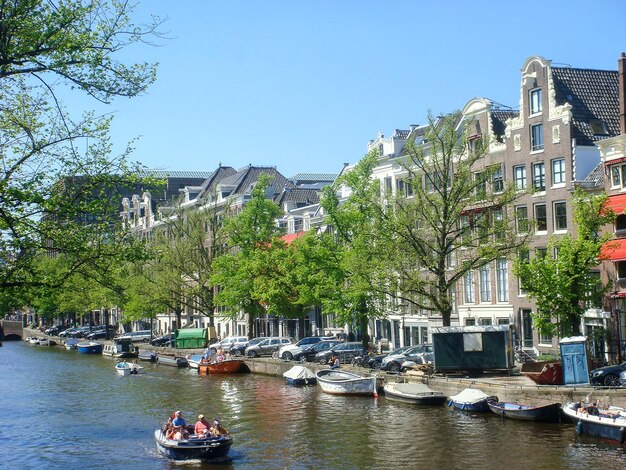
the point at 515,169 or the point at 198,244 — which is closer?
the point at 515,169

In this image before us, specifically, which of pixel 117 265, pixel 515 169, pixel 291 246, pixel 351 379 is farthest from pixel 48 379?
pixel 117 265

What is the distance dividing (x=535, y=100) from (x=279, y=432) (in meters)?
34.8

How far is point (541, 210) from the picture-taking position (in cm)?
6556

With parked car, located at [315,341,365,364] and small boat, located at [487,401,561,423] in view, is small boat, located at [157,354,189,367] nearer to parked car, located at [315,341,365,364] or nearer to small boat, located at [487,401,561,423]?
parked car, located at [315,341,365,364]

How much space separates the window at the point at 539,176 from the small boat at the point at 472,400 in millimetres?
21624

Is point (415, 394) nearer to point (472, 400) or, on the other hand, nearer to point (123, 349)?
point (472, 400)

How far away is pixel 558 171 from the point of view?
64.3m

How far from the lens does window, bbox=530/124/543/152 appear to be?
65.9m

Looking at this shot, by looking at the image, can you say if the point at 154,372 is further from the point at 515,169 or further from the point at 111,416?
the point at 515,169

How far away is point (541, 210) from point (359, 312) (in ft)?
56.3

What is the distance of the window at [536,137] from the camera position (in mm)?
65938

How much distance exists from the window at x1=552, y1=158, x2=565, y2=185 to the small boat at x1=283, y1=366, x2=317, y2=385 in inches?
914

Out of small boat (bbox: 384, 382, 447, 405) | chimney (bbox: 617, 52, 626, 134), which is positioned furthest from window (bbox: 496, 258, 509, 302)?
small boat (bbox: 384, 382, 447, 405)

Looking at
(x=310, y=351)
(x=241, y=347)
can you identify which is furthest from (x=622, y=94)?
(x=241, y=347)
